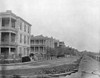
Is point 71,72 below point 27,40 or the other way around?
below

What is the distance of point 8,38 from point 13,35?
136 cm

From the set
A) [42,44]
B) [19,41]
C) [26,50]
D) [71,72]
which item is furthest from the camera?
[42,44]

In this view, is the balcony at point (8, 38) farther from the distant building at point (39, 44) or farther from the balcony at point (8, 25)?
the distant building at point (39, 44)

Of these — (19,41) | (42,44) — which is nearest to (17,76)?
(19,41)

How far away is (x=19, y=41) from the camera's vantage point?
931 inches

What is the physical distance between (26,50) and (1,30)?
6719 mm

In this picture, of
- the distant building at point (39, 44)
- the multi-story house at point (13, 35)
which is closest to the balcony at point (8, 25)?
the multi-story house at point (13, 35)

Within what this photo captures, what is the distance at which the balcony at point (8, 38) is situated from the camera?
20375 mm

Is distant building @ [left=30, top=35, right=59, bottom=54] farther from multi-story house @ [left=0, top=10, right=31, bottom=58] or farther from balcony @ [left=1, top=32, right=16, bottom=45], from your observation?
balcony @ [left=1, top=32, right=16, bottom=45]

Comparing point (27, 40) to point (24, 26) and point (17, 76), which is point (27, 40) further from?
point (17, 76)

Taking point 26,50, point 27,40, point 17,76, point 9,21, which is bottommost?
point 17,76

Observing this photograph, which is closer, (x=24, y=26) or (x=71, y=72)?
(x=71, y=72)

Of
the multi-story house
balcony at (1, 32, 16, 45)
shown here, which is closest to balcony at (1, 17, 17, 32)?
the multi-story house

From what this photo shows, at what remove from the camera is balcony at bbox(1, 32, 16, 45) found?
20.4 metres
